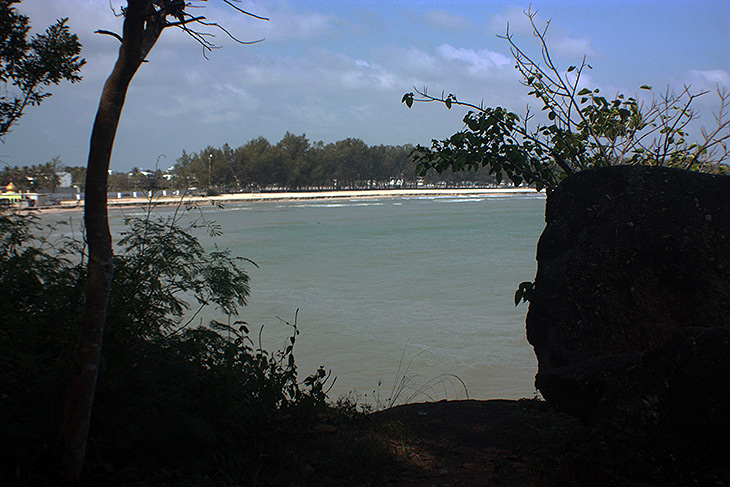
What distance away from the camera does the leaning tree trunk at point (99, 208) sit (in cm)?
288

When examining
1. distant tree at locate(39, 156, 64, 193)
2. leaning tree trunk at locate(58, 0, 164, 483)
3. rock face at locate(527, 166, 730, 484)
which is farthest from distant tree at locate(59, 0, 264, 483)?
distant tree at locate(39, 156, 64, 193)

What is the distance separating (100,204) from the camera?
2.92 m

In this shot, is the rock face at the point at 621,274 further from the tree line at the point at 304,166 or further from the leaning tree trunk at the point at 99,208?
the tree line at the point at 304,166

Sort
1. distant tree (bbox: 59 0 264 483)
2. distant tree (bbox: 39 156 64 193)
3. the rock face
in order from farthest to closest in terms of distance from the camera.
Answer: distant tree (bbox: 39 156 64 193) < the rock face < distant tree (bbox: 59 0 264 483)

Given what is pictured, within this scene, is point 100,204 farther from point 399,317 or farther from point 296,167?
point 296,167

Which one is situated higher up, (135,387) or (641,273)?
(641,273)

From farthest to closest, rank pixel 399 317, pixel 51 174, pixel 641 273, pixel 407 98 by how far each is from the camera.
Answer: pixel 51 174 → pixel 399 317 → pixel 407 98 → pixel 641 273

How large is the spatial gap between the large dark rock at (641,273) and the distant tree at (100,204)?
8.68 feet

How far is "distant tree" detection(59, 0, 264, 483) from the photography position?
288 centimetres

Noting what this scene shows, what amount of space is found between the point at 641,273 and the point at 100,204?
339 centimetres

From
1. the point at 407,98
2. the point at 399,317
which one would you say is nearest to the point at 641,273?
the point at 407,98

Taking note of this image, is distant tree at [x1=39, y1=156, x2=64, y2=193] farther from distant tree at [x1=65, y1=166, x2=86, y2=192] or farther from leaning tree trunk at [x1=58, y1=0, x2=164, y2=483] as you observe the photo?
leaning tree trunk at [x1=58, y1=0, x2=164, y2=483]

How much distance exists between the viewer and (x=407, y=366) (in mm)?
9016

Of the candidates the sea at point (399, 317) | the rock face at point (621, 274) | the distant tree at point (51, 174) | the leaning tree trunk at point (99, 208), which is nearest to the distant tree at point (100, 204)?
the leaning tree trunk at point (99, 208)
